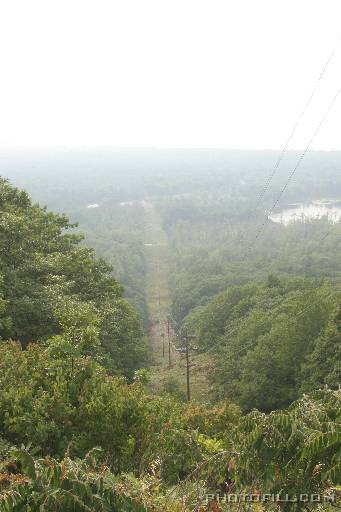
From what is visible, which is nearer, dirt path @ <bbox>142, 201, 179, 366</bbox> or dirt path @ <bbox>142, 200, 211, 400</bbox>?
dirt path @ <bbox>142, 200, 211, 400</bbox>

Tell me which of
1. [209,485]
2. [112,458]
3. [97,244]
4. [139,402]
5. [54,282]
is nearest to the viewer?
[209,485]

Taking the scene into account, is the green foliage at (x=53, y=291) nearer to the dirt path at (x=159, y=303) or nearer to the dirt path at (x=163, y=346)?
the dirt path at (x=163, y=346)

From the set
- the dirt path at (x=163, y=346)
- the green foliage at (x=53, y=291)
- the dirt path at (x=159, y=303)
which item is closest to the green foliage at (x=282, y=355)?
the dirt path at (x=163, y=346)

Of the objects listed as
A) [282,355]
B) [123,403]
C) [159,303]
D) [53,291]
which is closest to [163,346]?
[282,355]

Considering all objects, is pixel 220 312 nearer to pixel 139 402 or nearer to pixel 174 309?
pixel 174 309

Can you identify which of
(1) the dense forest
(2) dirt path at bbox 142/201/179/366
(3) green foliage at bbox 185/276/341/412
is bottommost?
(2) dirt path at bbox 142/201/179/366

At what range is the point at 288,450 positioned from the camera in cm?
553

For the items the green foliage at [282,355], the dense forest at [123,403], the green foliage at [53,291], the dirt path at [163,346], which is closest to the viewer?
the dense forest at [123,403]

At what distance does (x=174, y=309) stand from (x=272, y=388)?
77.7 m

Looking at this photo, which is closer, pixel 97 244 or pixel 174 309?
pixel 174 309

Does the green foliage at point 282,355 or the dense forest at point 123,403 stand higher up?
the dense forest at point 123,403

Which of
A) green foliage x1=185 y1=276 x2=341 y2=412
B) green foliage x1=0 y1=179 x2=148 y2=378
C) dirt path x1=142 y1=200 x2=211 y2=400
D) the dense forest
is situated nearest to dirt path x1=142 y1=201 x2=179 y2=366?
dirt path x1=142 y1=200 x2=211 y2=400

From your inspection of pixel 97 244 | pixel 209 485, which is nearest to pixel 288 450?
pixel 209 485

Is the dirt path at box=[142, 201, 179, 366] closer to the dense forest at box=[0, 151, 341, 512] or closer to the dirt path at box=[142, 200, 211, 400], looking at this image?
the dirt path at box=[142, 200, 211, 400]
